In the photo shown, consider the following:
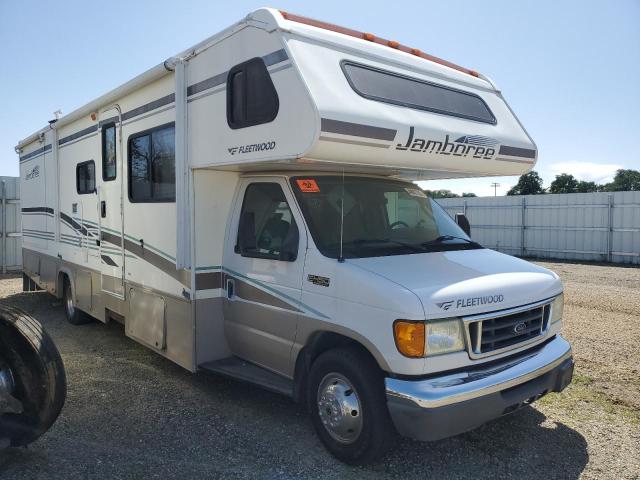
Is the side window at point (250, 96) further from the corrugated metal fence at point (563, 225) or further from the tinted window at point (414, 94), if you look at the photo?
the corrugated metal fence at point (563, 225)

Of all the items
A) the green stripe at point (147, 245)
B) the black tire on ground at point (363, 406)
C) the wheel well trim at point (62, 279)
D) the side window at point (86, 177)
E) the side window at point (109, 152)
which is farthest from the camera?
the wheel well trim at point (62, 279)

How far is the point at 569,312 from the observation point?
8820 millimetres

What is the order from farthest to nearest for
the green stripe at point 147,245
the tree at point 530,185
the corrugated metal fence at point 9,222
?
the tree at point 530,185
the corrugated metal fence at point 9,222
the green stripe at point 147,245

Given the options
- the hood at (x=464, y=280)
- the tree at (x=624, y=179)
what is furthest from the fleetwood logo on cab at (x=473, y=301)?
the tree at (x=624, y=179)

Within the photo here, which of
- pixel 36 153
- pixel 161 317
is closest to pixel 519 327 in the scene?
pixel 161 317

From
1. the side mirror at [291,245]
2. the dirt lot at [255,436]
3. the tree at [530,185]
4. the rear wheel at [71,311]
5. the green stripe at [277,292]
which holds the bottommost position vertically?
the dirt lot at [255,436]

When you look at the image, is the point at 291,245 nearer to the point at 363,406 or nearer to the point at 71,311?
the point at 363,406

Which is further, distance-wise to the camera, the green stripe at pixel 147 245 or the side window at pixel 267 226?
the green stripe at pixel 147 245

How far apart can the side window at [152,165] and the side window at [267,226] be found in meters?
0.84

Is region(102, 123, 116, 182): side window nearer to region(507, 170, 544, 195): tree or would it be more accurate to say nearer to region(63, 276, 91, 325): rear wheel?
region(63, 276, 91, 325): rear wheel

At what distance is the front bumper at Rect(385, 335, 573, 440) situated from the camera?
3.29 metres

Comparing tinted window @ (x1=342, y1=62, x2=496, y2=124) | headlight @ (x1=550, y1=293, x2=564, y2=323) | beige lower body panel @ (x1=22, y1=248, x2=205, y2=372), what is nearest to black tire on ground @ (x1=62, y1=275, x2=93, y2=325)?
beige lower body panel @ (x1=22, y1=248, x2=205, y2=372)

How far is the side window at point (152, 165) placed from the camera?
5141 millimetres

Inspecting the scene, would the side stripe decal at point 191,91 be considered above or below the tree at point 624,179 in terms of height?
below
